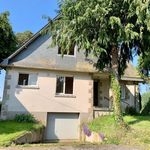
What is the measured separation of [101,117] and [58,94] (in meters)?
4.02

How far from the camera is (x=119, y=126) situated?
15086mm

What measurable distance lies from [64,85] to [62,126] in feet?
11.1

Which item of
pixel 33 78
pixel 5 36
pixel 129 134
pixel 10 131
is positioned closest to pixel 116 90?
pixel 129 134

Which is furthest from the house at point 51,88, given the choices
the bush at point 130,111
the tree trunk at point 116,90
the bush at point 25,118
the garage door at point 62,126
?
the tree trunk at point 116,90

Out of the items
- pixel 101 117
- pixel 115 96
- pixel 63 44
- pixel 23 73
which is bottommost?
pixel 101 117

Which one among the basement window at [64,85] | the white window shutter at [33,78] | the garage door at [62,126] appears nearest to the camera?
the garage door at [62,126]

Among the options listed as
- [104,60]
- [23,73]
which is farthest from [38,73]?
[104,60]

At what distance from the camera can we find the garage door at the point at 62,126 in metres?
19.9

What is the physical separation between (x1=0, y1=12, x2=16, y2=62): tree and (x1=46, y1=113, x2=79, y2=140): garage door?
414 inches

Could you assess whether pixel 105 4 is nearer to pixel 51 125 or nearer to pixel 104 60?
pixel 104 60

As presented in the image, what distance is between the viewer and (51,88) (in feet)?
66.7

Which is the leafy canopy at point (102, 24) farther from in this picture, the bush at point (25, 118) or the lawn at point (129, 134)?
the bush at point (25, 118)

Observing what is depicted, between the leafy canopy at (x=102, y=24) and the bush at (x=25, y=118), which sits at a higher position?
the leafy canopy at (x=102, y=24)

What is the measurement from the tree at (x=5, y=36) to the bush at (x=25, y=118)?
10.1 meters
